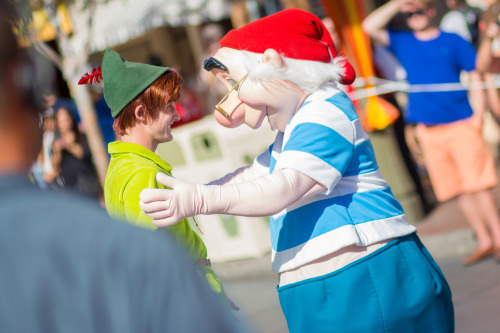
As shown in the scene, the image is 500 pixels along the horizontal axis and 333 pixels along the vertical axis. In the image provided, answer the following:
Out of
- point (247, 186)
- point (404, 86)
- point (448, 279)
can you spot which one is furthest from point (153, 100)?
point (404, 86)

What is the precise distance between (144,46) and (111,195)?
1262 centimetres

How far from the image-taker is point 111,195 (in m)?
2.18

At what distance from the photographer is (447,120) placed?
5.29m

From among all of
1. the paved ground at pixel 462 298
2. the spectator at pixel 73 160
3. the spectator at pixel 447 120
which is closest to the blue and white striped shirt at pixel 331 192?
the paved ground at pixel 462 298

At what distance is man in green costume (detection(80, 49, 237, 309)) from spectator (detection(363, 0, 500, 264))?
135 inches

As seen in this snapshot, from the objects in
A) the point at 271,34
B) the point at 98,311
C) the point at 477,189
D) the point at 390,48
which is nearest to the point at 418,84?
the point at 390,48

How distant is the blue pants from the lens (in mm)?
2137

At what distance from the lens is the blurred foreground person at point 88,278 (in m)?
0.81

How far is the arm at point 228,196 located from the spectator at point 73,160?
17.0 feet

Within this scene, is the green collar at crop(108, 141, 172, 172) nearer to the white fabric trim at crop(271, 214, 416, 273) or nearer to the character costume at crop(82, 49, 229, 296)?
the character costume at crop(82, 49, 229, 296)

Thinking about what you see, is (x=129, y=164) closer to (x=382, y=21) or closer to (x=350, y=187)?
(x=350, y=187)

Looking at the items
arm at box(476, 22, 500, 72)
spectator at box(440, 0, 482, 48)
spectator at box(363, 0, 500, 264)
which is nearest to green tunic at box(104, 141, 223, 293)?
spectator at box(363, 0, 500, 264)

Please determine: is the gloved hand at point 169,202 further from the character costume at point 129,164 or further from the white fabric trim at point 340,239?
the white fabric trim at point 340,239

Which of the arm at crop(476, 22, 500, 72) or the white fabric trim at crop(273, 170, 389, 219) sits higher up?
the arm at crop(476, 22, 500, 72)
